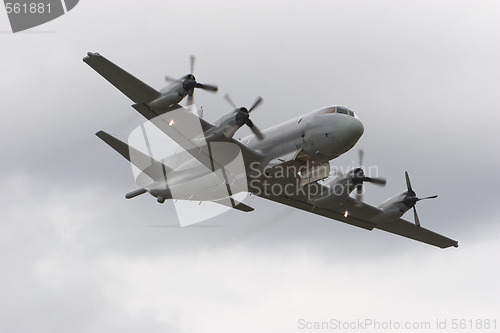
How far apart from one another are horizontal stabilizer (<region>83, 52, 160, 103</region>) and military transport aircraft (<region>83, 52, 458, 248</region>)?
5 cm

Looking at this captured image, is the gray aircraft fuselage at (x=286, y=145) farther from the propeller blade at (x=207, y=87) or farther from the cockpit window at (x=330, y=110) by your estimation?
the propeller blade at (x=207, y=87)

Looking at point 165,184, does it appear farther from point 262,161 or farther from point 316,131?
point 316,131

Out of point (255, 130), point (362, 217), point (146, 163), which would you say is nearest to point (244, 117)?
point (255, 130)

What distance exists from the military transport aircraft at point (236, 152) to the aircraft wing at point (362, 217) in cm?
27

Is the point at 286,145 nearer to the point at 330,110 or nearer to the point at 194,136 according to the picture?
the point at 330,110

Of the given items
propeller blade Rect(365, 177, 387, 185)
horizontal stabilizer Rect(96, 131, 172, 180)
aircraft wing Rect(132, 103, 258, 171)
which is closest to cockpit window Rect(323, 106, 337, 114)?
aircraft wing Rect(132, 103, 258, 171)

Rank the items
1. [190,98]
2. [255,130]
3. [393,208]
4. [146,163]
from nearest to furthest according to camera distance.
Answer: [190,98] → [255,130] → [146,163] → [393,208]

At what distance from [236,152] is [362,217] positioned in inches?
508

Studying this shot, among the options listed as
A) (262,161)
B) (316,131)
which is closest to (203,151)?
(262,161)

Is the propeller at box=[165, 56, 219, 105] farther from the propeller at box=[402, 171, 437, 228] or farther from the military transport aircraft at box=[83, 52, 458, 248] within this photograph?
the propeller at box=[402, 171, 437, 228]

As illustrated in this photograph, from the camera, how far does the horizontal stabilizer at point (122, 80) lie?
41312 mm

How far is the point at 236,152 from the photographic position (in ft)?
149

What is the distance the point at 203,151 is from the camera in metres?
45.1

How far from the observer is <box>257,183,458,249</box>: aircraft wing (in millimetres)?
51469
